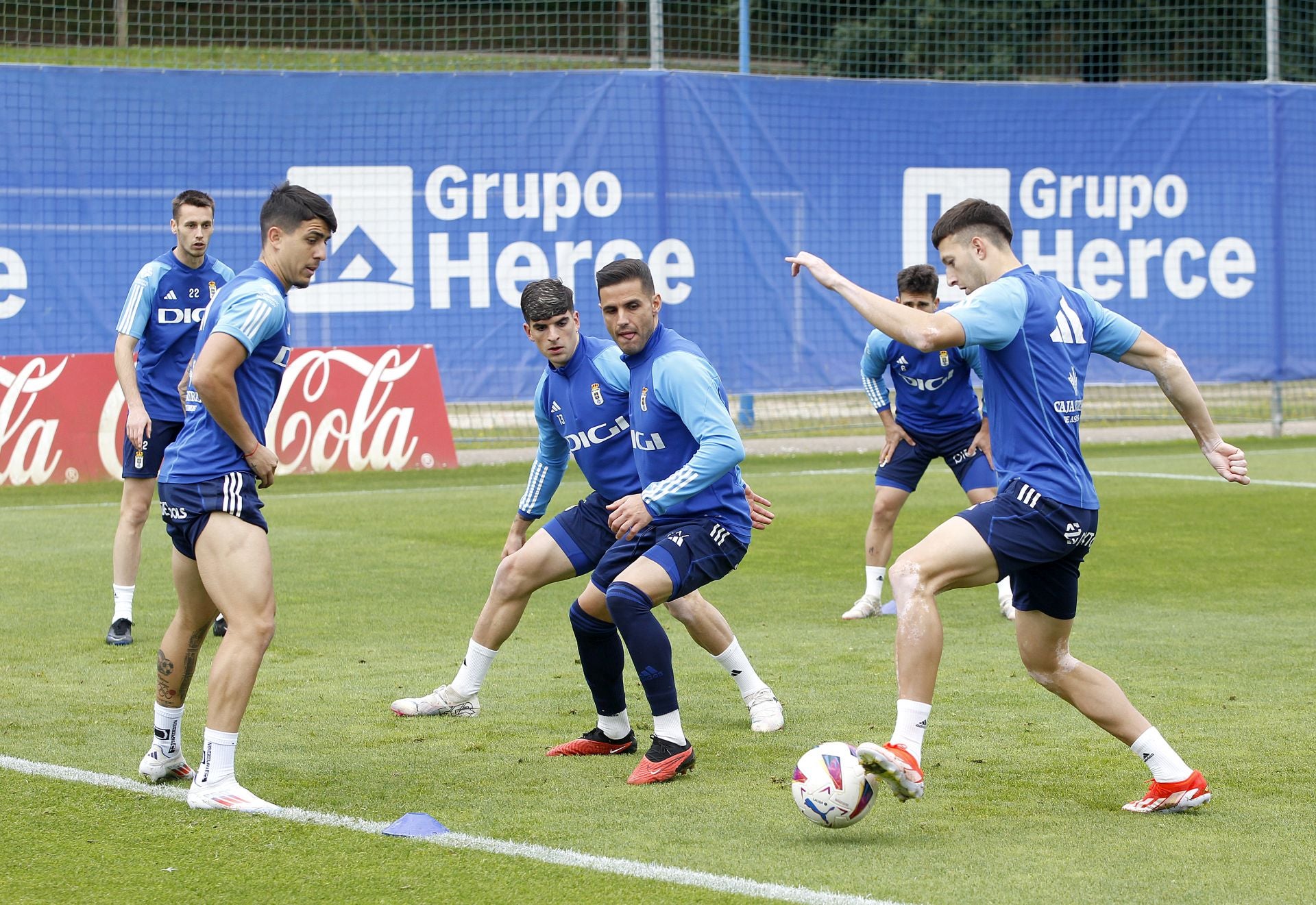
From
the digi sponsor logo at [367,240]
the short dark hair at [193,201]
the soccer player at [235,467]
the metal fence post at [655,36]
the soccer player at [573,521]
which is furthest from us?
the metal fence post at [655,36]

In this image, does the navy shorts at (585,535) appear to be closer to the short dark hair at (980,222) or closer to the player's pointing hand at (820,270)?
the player's pointing hand at (820,270)

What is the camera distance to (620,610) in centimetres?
589

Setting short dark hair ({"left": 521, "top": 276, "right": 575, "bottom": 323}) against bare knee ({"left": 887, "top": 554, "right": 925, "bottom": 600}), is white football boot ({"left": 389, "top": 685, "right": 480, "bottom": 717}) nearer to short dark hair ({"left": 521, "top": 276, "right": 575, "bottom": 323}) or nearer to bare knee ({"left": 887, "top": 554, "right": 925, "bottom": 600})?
short dark hair ({"left": 521, "top": 276, "right": 575, "bottom": 323})

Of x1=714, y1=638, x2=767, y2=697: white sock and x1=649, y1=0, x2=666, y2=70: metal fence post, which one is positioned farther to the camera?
x1=649, y1=0, x2=666, y2=70: metal fence post

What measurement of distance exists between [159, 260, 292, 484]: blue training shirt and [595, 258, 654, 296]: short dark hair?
121cm

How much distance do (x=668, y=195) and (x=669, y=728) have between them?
42.3 feet

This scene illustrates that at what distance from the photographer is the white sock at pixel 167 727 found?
575 cm

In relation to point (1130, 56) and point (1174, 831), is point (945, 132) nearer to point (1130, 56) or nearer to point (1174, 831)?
point (1130, 56)

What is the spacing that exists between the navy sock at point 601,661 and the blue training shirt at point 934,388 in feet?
11.9

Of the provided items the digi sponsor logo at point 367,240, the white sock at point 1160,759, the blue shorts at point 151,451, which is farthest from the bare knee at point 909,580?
the digi sponsor logo at point 367,240

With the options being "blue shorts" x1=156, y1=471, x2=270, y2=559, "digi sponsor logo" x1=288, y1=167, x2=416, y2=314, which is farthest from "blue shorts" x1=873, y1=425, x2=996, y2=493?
"digi sponsor logo" x1=288, y1=167, x2=416, y2=314

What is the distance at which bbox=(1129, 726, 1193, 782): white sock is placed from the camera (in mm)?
5359

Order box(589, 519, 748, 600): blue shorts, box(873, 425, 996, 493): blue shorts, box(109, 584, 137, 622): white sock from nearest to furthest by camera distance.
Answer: box(589, 519, 748, 600): blue shorts < box(109, 584, 137, 622): white sock < box(873, 425, 996, 493): blue shorts

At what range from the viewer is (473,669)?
6918mm
